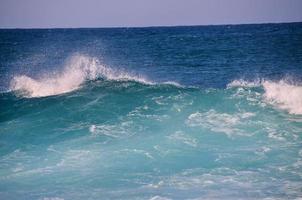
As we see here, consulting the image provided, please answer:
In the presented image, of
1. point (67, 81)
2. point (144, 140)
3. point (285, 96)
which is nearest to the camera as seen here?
point (144, 140)

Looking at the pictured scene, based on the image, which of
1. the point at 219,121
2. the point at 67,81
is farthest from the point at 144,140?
the point at 67,81

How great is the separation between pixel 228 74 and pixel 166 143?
1760 centimetres

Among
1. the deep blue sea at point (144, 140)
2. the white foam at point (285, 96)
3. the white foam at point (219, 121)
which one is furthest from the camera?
the white foam at point (285, 96)

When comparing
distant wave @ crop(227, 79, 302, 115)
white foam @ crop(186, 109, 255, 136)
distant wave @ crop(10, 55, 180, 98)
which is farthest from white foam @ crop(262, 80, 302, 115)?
distant wave @ crop(10, 55, 180, 98)

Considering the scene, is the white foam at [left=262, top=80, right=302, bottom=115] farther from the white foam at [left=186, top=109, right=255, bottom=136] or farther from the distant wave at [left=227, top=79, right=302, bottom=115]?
the white foam at [left=186, top=109, right=255, bottom=136]

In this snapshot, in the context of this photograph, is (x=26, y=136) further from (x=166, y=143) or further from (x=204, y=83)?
(x=204, y=83)

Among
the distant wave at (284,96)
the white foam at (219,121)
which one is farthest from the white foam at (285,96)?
the white foam at (219,121)

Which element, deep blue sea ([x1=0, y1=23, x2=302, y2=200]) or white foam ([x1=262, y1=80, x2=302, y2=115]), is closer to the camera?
deep blue sea ([x1=0, y1=23, x2=302, y2=200])

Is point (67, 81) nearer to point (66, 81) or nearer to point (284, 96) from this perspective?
point (66, 81)

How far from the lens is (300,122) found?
1170cm

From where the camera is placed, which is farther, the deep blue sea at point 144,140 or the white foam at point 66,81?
the white foam at point 66,81

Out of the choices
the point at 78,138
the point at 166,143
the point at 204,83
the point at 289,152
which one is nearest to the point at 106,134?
the point at 78,138

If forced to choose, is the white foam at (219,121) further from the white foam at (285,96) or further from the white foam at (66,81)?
the white foam at (66,81)

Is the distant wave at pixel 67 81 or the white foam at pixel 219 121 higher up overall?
the distant wave at pixel 67 81
